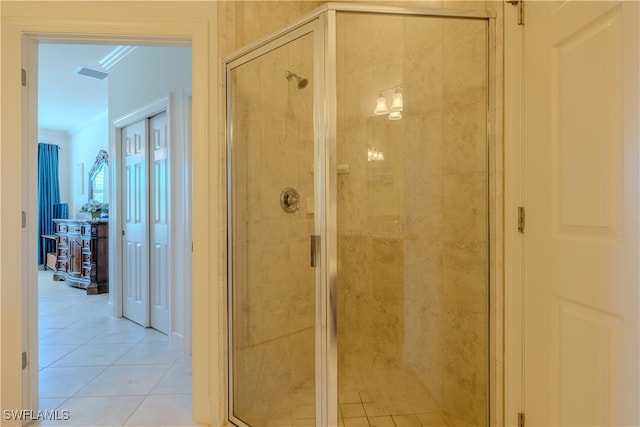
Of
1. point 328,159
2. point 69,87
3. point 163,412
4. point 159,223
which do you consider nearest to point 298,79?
point 328,159

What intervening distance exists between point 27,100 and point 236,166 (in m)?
1.10

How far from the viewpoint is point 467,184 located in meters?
1.56

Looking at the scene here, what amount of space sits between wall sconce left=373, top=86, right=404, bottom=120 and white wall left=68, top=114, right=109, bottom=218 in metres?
5.51

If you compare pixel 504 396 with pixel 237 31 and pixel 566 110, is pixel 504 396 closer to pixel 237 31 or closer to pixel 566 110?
pixel 566 110

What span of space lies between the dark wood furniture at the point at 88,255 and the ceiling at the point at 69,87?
1.84 m

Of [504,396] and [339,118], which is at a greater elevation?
[339,118]

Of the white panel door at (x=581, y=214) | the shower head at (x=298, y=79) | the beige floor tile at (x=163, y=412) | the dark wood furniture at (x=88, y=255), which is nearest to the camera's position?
the white panel door at (x=581, y=214)

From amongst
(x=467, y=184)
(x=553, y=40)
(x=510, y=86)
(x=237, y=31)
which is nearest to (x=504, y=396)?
(x=467, y=184)

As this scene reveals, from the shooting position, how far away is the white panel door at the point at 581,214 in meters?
0.94

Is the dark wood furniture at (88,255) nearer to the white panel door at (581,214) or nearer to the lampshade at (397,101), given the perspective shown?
the lampshade at (397,101)

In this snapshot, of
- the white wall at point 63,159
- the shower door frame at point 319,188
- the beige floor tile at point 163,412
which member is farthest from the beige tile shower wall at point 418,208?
the white wall at point 63,159

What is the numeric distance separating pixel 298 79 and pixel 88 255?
4.45m

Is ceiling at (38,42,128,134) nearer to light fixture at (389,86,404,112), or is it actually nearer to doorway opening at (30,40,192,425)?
doorway opening at (30,40,192,425)

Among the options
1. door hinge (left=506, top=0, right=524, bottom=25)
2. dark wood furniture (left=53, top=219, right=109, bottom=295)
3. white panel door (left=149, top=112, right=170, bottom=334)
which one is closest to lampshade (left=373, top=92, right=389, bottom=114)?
door hinge (left=506, top=0, right=524, bottom=25)
